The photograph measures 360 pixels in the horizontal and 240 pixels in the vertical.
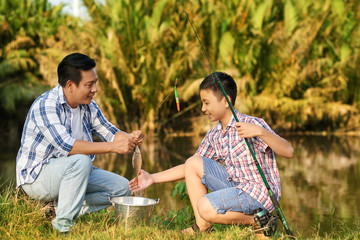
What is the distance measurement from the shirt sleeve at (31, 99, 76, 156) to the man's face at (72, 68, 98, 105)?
0.55 ft

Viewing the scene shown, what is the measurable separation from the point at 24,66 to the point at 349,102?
9.46 m

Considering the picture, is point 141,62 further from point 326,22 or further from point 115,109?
point 326,22

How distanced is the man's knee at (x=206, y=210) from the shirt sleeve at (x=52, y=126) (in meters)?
0.90

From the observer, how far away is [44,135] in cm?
297

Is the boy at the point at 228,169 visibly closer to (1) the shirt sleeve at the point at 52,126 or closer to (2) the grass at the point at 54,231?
(2) the grass at the point at 54,231

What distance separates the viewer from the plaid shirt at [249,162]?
9.23 feet

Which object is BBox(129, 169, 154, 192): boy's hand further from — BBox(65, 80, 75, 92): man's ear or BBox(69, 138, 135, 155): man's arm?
BBox(65, 80, 75, 92): man's ear

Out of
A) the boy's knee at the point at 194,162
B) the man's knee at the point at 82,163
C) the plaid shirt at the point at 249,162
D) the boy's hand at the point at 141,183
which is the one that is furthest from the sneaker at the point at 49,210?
the plaid shirt at the point at 249,162

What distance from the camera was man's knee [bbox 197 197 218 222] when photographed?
2.79 m

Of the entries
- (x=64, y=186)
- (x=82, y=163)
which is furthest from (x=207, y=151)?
(x=64, y=186)

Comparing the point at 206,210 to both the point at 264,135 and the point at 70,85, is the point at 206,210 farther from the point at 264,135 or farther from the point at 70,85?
the point at 70,85

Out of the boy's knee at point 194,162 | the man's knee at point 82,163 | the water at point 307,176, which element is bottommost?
the water at point 307,176

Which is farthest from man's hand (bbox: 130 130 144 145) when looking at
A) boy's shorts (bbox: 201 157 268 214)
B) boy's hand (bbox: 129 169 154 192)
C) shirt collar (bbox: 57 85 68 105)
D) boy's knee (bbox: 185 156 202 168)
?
boy's shorts (bbox: 201 157 268 214)

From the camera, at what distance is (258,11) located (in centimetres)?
1332
